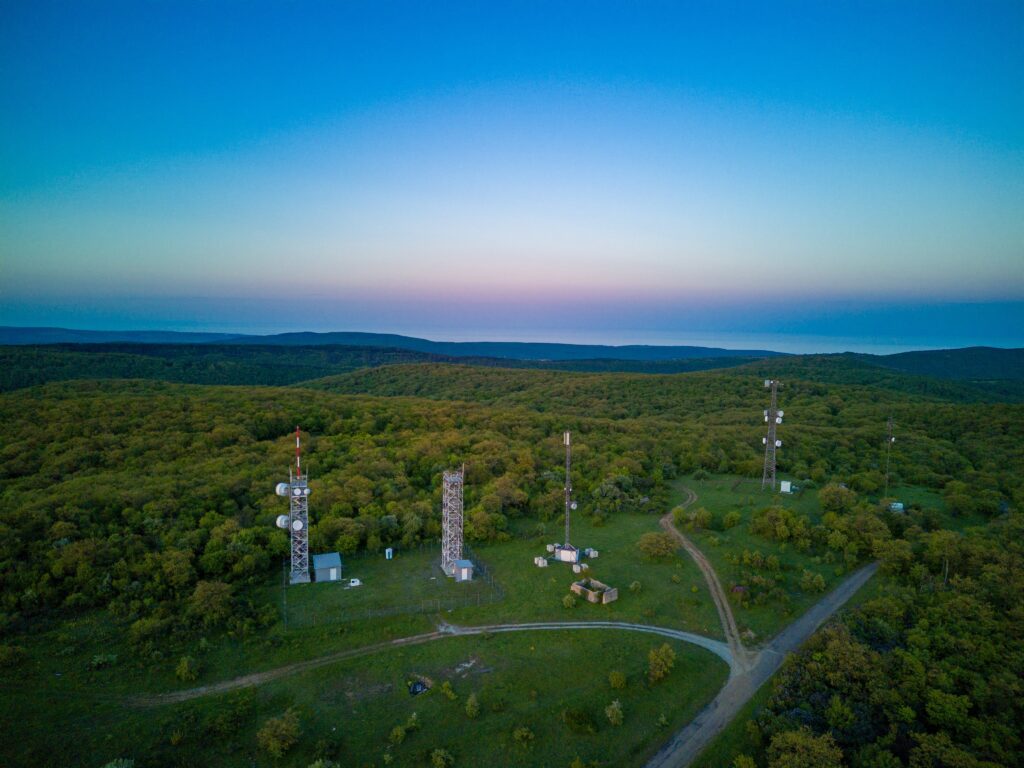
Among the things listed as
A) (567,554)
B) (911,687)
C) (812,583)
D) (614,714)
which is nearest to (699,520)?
(812,583)

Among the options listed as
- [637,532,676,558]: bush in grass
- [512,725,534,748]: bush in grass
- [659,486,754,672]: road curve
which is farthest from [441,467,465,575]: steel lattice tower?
[659,486,754,672]: road curve

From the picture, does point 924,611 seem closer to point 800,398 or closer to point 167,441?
point 167,441

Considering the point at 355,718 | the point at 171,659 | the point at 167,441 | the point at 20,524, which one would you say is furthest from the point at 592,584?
the point at 167,441

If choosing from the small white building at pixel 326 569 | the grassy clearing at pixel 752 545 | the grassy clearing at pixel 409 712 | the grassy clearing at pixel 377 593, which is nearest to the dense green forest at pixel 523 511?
the grassy clearing at pixel 752 545

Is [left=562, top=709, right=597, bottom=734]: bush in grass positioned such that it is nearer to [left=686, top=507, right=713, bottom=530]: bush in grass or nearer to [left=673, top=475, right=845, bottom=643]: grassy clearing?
[left=673, top=475, right=845, bottom=643]: grassy clearing

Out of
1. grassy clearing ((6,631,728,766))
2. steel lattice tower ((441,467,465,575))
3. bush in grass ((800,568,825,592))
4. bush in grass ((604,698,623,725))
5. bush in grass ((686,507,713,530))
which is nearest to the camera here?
grassy clearing ((6,631,728,766))

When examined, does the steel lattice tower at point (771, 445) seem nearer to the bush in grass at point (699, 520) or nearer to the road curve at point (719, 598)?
the bush in grass at point (699, 520)

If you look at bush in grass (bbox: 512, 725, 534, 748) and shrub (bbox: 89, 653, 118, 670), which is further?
shrub (bbox: 89, 653, 118, 670)
